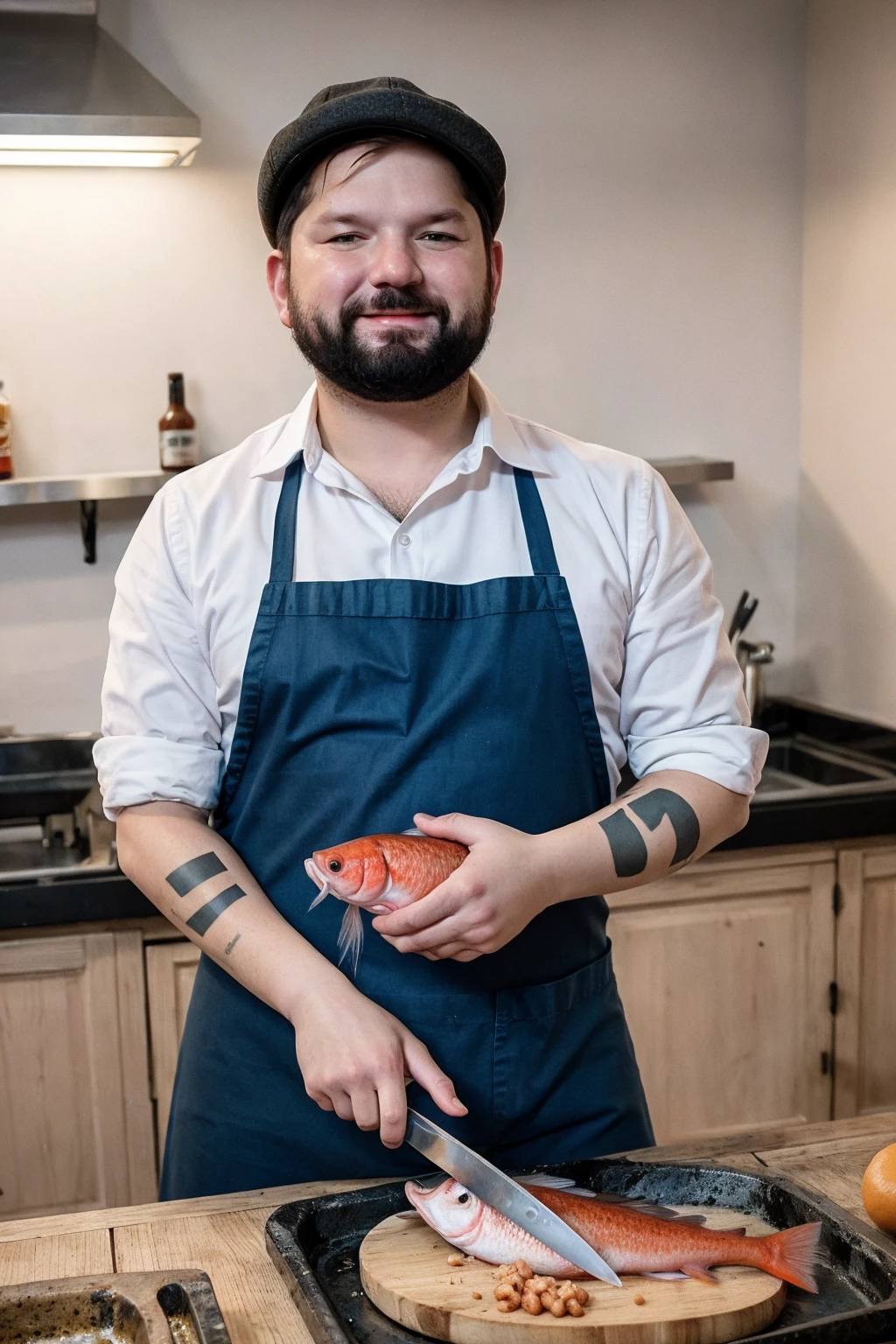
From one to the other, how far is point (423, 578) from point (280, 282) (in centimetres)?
36

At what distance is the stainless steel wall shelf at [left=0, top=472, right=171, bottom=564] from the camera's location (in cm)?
257

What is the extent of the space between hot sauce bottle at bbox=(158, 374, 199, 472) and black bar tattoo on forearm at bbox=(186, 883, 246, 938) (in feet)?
4.95

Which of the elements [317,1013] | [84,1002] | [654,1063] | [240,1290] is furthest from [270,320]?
A: [240,1290]

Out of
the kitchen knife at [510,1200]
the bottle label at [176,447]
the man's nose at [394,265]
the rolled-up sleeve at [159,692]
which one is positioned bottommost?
the kitchen knife at [510,1200]

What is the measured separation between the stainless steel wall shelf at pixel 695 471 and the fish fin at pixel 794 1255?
6.78 feet

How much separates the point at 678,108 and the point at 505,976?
87.8 inches

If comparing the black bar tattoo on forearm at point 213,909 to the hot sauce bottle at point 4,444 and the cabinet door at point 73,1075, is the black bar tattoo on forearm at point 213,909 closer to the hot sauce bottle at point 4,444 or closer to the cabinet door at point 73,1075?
the cabinet door at point 73,1075

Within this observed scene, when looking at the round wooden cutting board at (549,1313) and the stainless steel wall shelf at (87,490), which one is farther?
the stainless steel wall shelf at (87,490)

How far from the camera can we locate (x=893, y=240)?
2.75 meters

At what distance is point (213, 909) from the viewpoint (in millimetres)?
1364

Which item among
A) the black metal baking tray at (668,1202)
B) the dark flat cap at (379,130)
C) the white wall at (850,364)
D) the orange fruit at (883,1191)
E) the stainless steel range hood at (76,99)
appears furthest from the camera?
the white wall at (850,364)

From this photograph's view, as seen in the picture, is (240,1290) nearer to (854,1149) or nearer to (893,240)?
(854,1149)

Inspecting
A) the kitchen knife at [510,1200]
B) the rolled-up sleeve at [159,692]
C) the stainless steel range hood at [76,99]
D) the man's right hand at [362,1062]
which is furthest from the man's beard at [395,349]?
the stainless steel range hood at [76,99]

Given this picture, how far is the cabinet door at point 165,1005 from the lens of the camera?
2.28 metres
